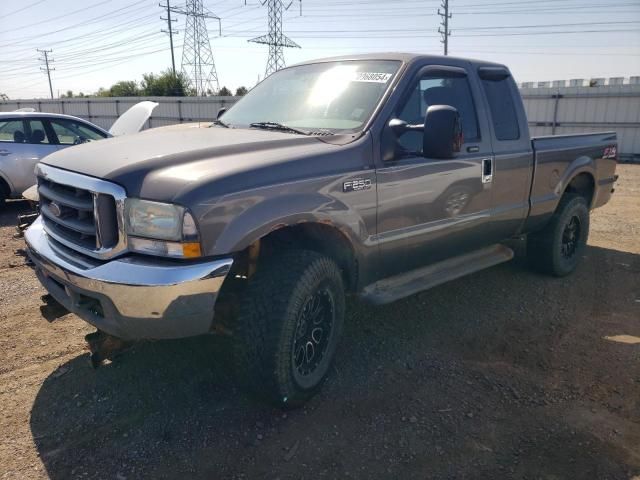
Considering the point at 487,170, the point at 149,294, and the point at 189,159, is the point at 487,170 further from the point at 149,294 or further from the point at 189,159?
the point at 149,294

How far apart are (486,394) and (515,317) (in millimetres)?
1427

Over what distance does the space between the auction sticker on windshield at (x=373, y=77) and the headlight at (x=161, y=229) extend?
183 centimetres

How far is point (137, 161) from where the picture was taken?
2.68 m

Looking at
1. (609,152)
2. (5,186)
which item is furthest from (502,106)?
(5,186)

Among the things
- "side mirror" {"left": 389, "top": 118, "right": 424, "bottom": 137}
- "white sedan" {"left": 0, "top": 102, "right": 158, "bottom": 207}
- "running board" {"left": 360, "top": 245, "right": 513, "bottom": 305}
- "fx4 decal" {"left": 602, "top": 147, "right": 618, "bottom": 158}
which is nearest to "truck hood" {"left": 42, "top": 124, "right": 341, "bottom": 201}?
"side mirror" {"left": 389, "top": 118, "right": 424, "bottom": 137}

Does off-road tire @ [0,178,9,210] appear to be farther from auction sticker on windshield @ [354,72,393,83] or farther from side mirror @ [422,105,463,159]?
side mirror @ [422,105,463,159]

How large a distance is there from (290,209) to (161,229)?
69 cm

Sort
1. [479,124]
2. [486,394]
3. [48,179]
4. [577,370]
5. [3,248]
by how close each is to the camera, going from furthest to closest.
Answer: [3,248]
[479,124]
[577,370]
[486,394]
[48,179]

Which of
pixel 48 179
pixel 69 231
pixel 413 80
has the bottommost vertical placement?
pixel 69 231

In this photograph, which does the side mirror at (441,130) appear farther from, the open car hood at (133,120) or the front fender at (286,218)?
the open car hood at (133,120)

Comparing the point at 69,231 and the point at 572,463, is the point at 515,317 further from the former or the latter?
the point at 69,231

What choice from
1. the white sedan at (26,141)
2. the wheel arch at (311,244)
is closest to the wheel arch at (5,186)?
the white sedan at (26,141)

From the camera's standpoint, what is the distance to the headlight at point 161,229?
2.47 metres

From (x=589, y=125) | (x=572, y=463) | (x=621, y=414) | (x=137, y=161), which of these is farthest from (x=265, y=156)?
(x=589, y=125)
